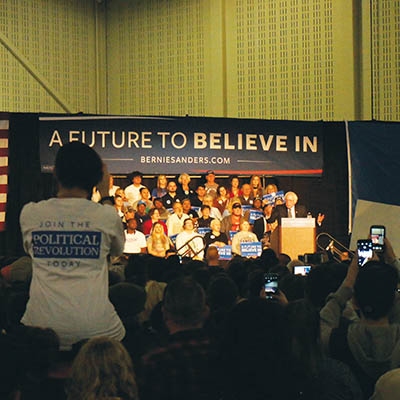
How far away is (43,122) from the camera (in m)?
13.3

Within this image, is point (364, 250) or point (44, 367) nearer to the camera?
point (44, 367)

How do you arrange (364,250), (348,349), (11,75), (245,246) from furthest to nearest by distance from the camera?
(11,75) → (245,246) → (364,250) → (348,349)

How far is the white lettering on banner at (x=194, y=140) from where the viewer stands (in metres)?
13.5

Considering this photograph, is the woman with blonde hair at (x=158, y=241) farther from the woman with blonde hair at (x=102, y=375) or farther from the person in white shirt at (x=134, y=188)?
the woman with blonde hair at (x=102, y=375)

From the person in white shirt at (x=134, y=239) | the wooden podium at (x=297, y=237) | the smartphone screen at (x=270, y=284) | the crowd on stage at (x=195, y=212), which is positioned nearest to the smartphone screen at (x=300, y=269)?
the smartphone screen at (x=270, y=284)

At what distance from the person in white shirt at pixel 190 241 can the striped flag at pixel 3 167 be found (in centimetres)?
255

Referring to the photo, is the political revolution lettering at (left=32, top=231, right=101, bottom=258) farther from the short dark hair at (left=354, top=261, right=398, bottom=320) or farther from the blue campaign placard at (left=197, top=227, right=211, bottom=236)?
the blue campaign placard at (left=197, top=227, right=211, bottom=236)

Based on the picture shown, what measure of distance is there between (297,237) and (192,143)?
7.52ft

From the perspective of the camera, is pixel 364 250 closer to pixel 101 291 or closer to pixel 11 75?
pixel 101 291

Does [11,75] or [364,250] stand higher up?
[11,75]

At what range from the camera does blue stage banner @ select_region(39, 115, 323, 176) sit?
13.5m

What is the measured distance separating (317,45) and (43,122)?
6131mm

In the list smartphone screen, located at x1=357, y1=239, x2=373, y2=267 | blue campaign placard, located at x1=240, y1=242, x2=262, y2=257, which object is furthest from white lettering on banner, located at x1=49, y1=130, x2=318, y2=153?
smartphone screen, located at x1=357, y1=239, x2=373, y2=267

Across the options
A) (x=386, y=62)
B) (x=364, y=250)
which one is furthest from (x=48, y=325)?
A: (x=386, y=62)
